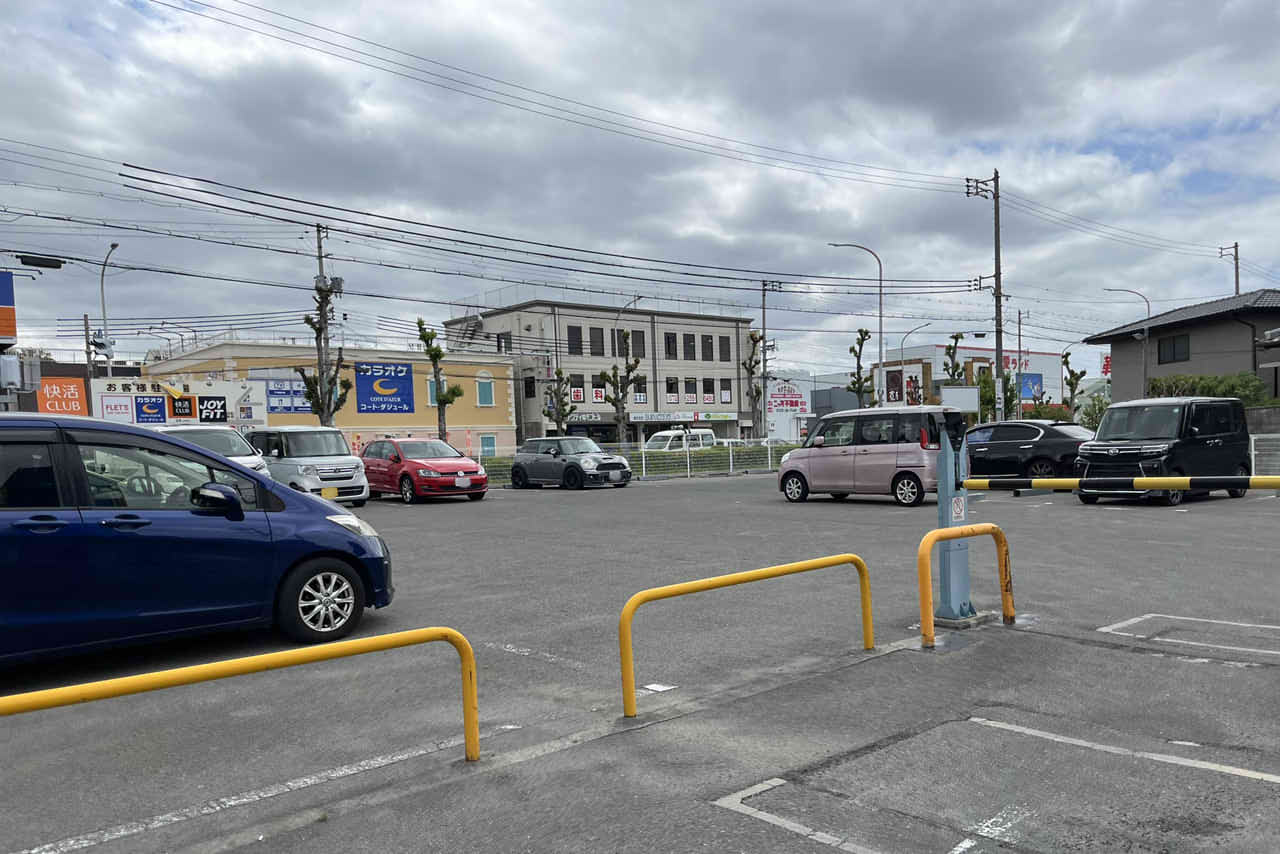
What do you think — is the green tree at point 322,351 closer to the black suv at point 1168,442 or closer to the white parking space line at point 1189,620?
the black suv at point 1168,442

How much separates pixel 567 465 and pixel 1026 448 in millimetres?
12228

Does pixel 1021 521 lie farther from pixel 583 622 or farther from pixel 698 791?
pixel 698 791

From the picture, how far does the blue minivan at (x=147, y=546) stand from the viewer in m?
5.48

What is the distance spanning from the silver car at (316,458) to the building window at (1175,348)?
37.7m

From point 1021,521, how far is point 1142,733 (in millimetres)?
10547

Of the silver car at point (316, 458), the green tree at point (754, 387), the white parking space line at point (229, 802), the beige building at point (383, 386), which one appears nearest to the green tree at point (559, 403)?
the beige building at point (383, 386)

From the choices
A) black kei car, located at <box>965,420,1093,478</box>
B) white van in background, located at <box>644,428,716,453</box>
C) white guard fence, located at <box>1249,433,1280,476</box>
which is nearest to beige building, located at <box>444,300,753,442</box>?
white van in background, located at <box>644,428,716,453</box>

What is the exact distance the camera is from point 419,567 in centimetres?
1059

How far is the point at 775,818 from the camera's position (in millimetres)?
3471

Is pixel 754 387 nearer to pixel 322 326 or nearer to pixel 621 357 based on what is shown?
pixel 621 357

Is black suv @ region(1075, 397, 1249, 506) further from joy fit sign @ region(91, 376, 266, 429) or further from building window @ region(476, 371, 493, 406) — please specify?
building window @ region(476, 371, 493, 406)

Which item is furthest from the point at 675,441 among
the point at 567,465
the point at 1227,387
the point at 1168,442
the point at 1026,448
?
the point at 1168,442

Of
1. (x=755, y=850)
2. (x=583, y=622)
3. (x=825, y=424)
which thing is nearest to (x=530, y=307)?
(x=825, y=424)

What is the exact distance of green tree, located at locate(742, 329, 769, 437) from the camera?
69.6m
